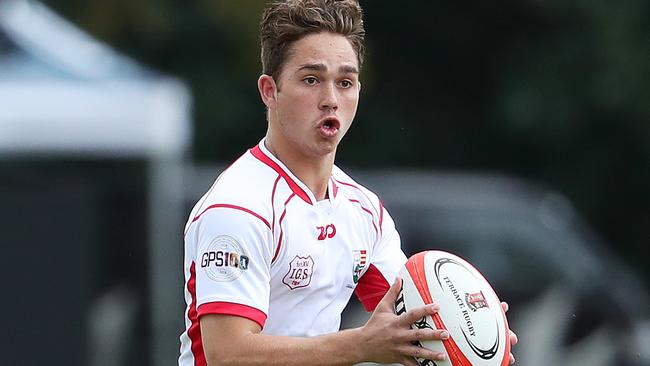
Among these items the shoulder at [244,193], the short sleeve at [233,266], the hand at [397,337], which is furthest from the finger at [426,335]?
the shoulder at [244,193]

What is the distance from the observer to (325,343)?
452cm

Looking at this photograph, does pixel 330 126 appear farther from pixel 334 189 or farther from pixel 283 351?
pixel 283 351

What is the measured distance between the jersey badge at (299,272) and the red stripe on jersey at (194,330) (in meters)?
0.29

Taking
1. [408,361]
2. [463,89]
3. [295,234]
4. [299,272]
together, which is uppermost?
[463,89]

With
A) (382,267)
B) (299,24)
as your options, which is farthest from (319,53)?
(382,267)

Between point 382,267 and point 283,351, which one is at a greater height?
point 382,267

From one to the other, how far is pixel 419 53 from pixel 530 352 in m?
6.05

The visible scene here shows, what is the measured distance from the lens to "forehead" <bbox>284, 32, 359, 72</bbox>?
4.79 m

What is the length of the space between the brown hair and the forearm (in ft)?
2.98

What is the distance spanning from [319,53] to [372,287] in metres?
0.94

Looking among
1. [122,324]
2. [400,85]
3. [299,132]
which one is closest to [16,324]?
[122,324]

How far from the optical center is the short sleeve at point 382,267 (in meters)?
5.21

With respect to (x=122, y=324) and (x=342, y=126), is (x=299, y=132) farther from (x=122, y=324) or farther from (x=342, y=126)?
(x=122, y=324)

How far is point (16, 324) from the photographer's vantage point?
33.7 ft
